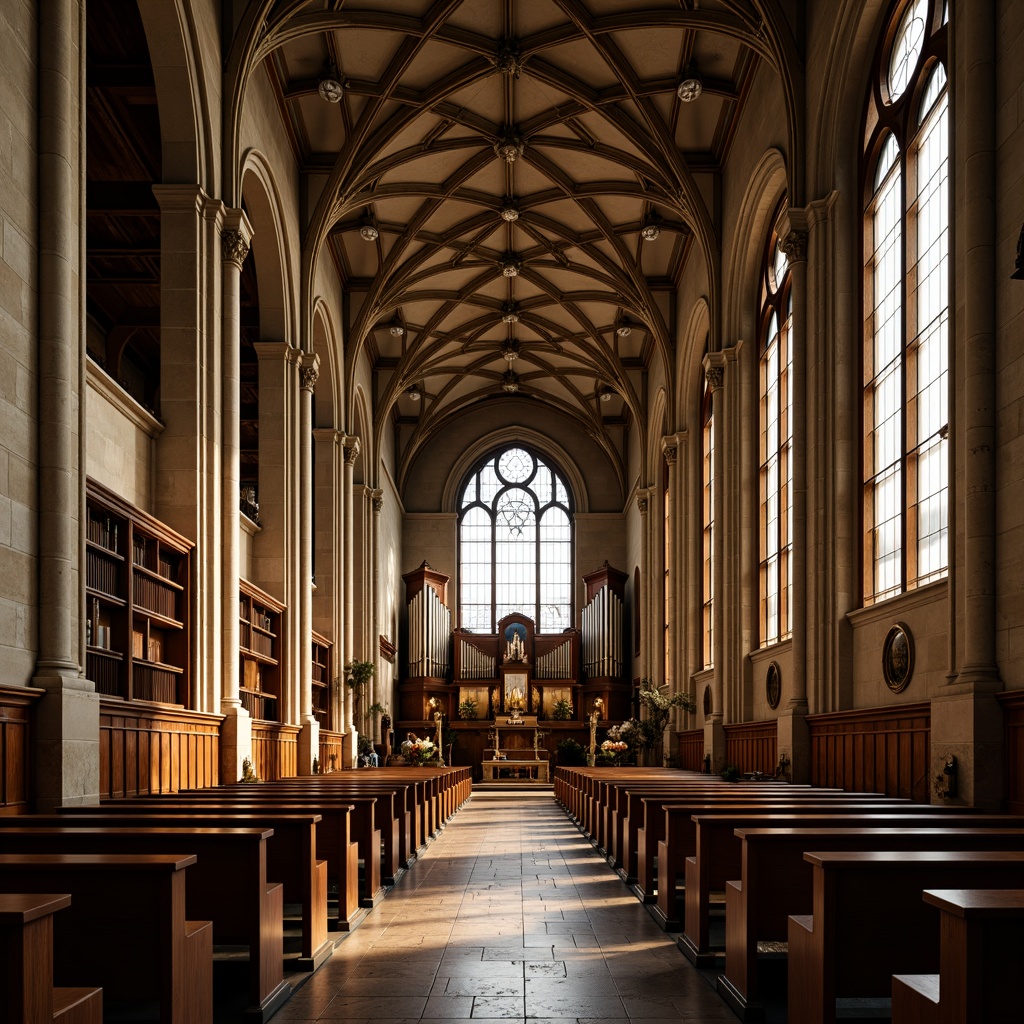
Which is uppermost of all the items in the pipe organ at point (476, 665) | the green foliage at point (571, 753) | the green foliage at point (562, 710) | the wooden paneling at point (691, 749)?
the pipe organ at point (476, 665)

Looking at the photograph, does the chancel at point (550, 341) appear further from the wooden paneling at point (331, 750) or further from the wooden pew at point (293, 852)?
the wooden paneling at point (331, 750)

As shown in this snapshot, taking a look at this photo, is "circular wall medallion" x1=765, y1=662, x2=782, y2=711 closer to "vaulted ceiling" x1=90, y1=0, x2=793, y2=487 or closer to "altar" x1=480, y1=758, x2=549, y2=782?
"vaulted ceiling" x1=90, y1=0, x2=793, y2=487

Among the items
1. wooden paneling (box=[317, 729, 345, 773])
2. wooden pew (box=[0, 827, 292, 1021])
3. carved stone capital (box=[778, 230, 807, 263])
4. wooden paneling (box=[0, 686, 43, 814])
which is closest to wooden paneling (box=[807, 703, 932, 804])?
carved stone capital (box=[778, 230, 807, 263])

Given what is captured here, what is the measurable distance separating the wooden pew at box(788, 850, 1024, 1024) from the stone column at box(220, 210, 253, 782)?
10.1m

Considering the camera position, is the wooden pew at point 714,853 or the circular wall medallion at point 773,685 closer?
the wooden pew at point 714,853

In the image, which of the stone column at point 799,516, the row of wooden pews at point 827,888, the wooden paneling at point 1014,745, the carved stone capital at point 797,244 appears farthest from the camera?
the carved stone capital at point 797,244

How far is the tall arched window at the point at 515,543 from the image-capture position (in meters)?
36.9

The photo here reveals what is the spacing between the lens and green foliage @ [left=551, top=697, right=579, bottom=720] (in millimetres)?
34625

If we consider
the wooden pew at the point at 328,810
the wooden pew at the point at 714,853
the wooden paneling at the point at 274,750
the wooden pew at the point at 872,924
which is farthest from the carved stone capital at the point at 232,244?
the wooden pew at the point at 872,924

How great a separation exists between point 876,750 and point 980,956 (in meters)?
9.19

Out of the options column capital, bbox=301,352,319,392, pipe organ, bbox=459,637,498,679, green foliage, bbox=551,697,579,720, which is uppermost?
column capital, bbox=301,352,319,392

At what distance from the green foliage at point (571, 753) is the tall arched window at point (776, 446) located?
48.3ft

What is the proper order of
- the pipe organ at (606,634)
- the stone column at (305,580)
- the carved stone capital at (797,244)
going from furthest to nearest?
the pipe organ at (606,634)
the stone column at (305,580)
the carved stone capital at (797,244)

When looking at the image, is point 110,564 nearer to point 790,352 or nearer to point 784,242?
point 784,242
